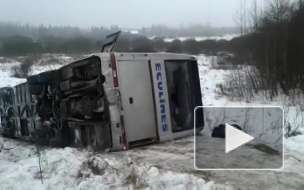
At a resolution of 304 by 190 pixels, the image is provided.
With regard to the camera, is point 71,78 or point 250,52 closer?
point 71,78

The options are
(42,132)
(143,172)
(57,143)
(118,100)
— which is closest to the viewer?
(143,172)

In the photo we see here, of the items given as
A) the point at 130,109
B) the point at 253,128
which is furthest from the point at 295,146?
the point at 130,109

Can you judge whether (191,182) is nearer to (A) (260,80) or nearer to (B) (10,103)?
(B) (10,103)

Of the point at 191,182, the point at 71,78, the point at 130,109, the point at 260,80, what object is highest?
the point at 71,78

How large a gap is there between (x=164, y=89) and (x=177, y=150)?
1043 millimetres

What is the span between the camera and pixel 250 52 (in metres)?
16.9

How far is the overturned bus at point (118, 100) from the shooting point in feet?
17.4

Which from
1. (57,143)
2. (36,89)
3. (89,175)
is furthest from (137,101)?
(36,89)

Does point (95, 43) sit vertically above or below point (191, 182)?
above

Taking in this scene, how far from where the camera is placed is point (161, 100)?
224 inches
